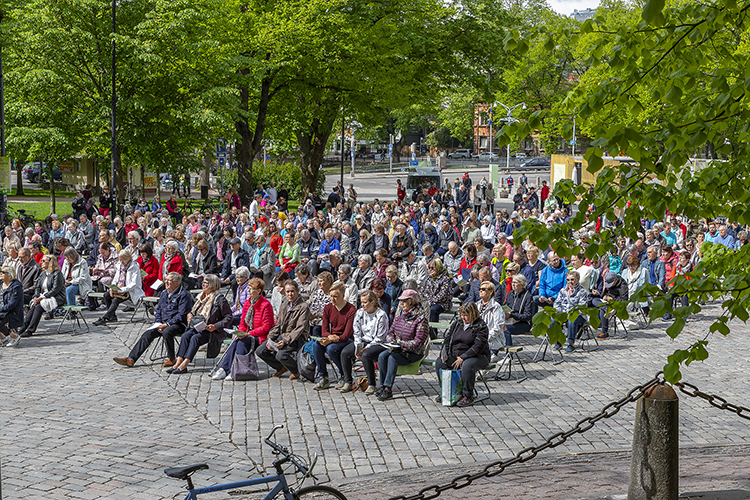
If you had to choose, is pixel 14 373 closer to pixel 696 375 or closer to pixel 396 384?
pixel 396 384

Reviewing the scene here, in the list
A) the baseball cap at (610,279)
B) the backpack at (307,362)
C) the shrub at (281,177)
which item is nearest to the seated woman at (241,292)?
the backpack at (307,362)

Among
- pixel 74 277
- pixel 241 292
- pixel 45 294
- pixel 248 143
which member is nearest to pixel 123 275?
pixel 74 277

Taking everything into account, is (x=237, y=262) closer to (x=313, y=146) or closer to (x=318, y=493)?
(x=318, y=493)

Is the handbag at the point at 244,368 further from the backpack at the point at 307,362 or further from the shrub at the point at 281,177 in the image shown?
the shrub at the point at 281,177

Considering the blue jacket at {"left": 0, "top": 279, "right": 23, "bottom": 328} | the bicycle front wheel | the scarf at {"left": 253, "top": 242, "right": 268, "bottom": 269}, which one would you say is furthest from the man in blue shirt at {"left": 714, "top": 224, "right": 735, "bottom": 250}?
the bicycle front wheel

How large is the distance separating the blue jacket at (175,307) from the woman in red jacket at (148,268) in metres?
3.65

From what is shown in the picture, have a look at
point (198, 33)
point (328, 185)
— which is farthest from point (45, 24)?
point (328, 185)

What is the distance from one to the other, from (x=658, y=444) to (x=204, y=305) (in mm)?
7867

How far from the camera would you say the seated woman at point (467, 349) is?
10.9m

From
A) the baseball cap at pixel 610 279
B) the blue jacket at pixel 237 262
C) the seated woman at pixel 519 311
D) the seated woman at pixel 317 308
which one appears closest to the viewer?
the seated woman at pixel 317 308

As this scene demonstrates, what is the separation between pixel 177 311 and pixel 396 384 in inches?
142

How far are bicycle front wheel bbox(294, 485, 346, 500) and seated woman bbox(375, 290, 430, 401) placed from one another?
4741 mm

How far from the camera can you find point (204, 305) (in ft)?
42.3

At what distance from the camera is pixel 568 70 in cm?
7594
